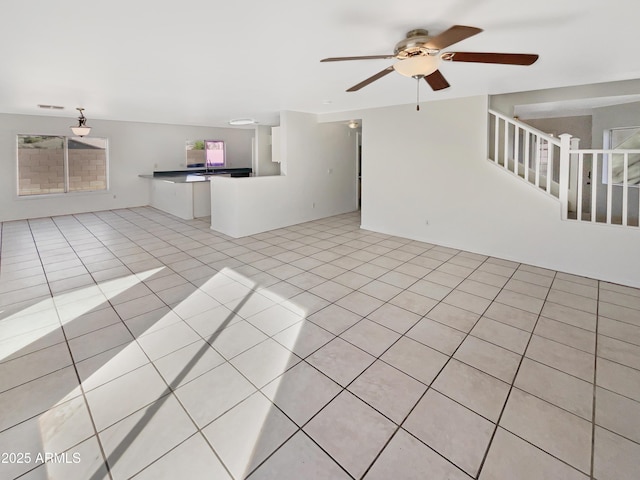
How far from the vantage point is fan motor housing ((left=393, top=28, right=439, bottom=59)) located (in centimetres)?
215

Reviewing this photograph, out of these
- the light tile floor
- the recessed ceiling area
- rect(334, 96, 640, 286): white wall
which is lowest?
the light tile floor

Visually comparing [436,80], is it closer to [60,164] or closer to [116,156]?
[116,156]

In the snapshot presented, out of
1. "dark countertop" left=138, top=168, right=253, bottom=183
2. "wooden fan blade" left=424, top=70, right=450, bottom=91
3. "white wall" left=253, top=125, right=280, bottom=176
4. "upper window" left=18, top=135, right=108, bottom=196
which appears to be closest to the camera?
"wooden fan blade" left=424, top=70, right=450, bottom=91

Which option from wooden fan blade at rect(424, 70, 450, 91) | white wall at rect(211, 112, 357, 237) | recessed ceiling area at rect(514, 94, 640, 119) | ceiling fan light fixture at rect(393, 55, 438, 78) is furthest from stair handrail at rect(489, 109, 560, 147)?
white wall at rect(211, 112, 357, 237)

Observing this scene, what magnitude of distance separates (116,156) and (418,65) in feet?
27.6

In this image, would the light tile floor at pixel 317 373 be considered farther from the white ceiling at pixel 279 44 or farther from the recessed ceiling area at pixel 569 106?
the recessed ceiling area at pixel 569 106

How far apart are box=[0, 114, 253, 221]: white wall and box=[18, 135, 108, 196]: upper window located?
178 mm

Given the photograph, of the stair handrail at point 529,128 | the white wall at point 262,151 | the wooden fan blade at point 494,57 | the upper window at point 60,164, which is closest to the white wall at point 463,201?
the stair handrail at point 529,128

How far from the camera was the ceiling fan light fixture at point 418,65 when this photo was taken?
2225 millimetres

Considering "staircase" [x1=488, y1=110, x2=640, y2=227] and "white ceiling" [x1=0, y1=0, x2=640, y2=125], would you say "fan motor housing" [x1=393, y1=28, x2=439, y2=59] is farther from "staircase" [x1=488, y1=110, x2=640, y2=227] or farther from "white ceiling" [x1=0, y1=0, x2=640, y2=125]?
"staircase" [x1=488, y1=110, x2=640, y2=227]

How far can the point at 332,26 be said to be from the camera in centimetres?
227

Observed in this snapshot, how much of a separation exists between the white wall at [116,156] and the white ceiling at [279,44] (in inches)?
126

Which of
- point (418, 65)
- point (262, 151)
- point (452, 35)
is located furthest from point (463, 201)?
point (262, 151)

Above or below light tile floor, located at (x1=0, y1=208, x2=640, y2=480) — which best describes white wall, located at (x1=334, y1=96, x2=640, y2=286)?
above
